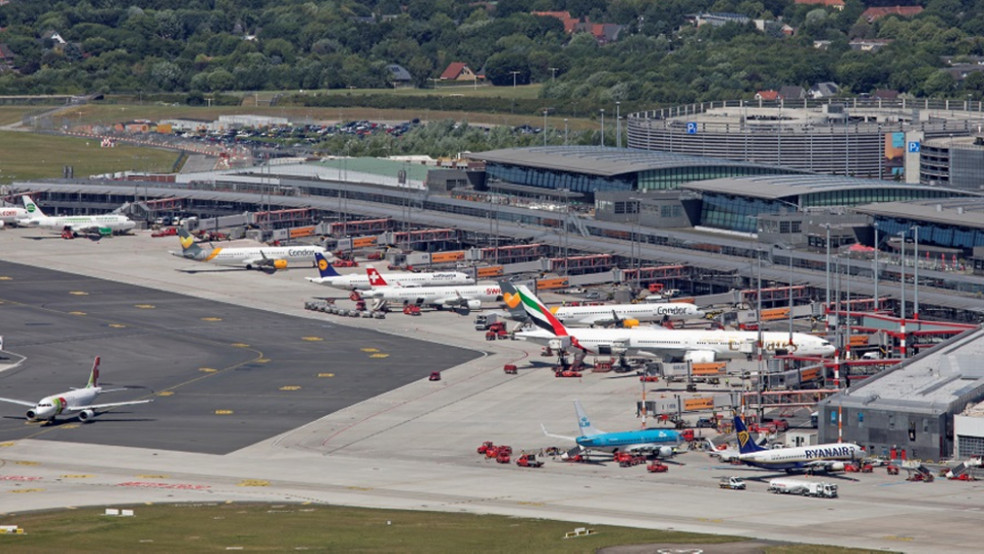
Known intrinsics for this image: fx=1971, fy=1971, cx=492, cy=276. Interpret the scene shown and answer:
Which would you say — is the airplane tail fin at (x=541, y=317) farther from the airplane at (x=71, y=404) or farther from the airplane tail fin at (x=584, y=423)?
the airplane at (x=71, y=404)

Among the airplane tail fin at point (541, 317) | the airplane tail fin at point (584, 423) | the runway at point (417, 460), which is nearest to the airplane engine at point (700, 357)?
the runway at point (417, 460)

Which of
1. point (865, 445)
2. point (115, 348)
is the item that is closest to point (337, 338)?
point (115, 348)

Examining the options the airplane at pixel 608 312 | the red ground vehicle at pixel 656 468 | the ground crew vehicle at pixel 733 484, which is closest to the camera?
the ground crew vehicle at pixel 733 484

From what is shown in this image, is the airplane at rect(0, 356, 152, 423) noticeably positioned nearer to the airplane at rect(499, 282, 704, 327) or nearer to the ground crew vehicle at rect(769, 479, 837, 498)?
the airplane at rect(499, 282, 704, 327)

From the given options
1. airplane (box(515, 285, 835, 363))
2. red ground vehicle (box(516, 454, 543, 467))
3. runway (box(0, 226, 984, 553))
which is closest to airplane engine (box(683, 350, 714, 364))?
airplane (box(515, 285, 835, 363))

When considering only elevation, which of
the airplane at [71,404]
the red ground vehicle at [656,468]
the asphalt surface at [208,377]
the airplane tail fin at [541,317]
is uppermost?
the airplane tail fin at [541,317]

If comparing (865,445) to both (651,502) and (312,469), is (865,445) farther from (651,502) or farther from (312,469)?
(312,469)
